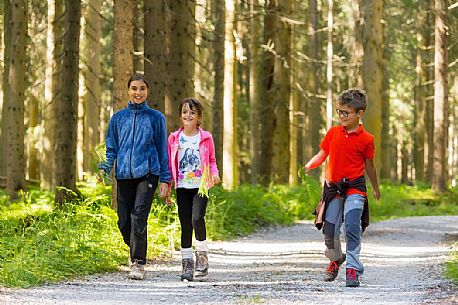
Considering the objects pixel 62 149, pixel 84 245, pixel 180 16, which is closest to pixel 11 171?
pixel 62 149

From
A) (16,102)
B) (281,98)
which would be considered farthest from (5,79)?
(281,98)

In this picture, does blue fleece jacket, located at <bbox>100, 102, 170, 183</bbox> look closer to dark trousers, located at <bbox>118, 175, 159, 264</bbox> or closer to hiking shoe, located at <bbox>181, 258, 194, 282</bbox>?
dark trousers, located at <bbox>118, 175, 159, 264</bbox>

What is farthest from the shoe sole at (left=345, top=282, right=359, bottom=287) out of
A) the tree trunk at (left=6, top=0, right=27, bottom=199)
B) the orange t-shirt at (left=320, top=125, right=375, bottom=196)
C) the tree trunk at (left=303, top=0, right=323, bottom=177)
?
the tree trunk at (left=303, top=0, right=323, bottom=177)

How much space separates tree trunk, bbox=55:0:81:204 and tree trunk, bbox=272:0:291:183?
355 inches

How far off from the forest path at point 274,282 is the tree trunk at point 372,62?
8303 mm

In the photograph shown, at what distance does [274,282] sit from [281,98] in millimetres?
16022

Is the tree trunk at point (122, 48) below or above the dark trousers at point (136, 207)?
above

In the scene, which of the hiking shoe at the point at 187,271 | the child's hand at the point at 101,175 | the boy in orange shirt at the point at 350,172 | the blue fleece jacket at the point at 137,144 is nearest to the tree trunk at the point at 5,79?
the child's hand at the point at 101,175

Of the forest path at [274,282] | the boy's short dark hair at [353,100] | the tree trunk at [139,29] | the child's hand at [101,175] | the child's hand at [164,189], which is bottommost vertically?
the forest path at [274,282]

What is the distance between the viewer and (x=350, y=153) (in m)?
9.19

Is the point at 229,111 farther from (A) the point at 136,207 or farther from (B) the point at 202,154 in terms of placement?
(A) the point at 136,207

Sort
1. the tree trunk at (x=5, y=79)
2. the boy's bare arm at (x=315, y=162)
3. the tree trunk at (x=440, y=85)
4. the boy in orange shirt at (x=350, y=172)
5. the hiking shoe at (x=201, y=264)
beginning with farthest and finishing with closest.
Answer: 1. the tree trunk at (x=440, y=85)
2. the tree trunk at (x=5, y=79)
3. the hiking shoe at (x=201, y=264)
4. the boy's bare arm at (x=315, y=162)
5. the boy in orange shirt at (x=350, y=172)

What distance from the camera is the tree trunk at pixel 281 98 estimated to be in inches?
988

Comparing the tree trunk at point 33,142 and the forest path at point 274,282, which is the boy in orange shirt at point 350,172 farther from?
the tree trunk at point 33,142
